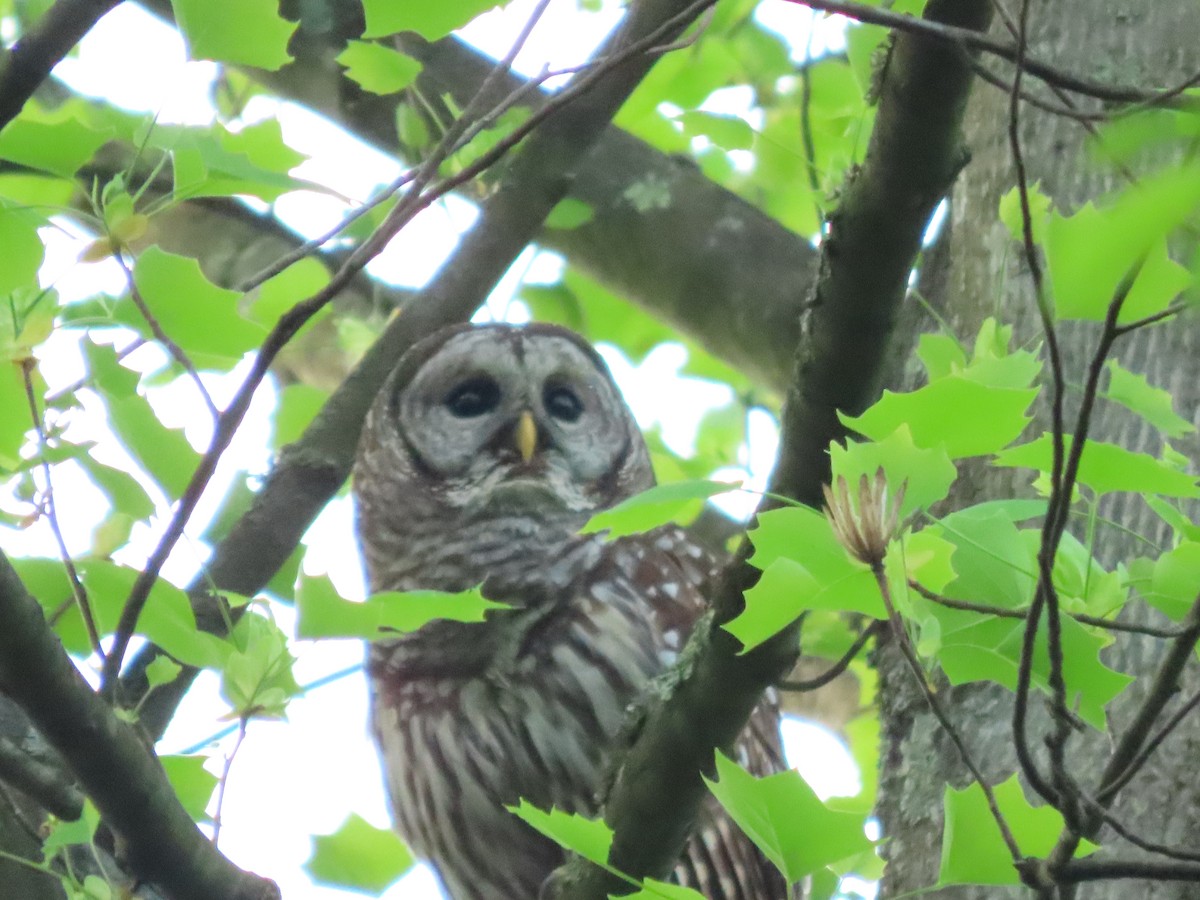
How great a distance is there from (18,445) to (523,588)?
1.56 metres

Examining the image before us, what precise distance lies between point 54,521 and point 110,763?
28cm

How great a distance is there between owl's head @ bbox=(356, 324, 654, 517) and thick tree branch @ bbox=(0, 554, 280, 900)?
1974mm

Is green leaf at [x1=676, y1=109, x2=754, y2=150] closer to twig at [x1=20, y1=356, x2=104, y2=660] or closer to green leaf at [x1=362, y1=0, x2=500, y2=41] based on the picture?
green leaf at [x1=362, y1=0, x2=500, y2=41]

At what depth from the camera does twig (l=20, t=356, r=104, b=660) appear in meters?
1.57

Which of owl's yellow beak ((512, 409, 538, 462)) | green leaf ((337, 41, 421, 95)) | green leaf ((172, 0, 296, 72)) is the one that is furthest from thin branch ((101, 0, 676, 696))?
owl's yellow beak ((512, 409, 538, 462))

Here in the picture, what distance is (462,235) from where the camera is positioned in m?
3.33

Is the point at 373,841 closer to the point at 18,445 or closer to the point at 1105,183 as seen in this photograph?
the point at 18,445

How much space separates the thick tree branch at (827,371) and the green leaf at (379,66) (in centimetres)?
133

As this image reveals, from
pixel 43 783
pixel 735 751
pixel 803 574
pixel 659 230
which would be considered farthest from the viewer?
pixel 659 230

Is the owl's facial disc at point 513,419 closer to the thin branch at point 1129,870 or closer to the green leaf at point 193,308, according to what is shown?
the green leaf at point 193,308

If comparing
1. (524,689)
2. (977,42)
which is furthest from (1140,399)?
(524,689)

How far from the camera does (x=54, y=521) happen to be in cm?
162

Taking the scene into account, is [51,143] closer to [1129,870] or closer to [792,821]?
[792,821]

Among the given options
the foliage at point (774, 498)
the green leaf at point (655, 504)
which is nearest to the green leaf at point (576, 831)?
the foliage at point (774, 498)
